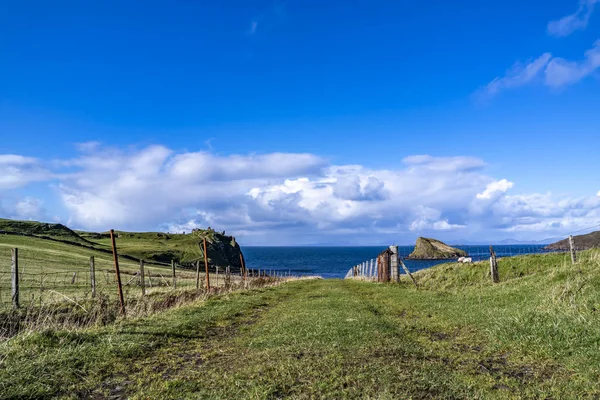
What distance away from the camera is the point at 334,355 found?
8609mm

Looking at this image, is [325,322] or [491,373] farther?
[325,322]

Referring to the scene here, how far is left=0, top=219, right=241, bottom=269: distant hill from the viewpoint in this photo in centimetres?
8300

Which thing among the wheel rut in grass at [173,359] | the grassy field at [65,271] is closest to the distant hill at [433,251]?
the grassy field at [65,271]

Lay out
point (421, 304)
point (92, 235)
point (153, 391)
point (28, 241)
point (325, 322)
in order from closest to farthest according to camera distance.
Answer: point (153, 391) → point (325, 322) → point (421, 304) → point (28, 241) → point (92, 235)

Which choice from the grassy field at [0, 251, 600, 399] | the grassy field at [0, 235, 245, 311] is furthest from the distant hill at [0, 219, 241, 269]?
the grassy field at [0, 251, 600, 399]

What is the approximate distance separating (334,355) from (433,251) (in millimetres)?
160277

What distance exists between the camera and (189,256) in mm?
106812

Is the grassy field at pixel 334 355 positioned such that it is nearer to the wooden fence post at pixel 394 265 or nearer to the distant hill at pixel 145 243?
the wooden fence post at pixel 394 265

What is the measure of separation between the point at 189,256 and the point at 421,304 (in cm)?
9595

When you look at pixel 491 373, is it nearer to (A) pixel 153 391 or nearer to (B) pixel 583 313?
(B) pixel 583 313

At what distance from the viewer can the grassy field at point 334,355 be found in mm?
6770

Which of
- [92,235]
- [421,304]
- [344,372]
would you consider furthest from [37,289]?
[92,235]

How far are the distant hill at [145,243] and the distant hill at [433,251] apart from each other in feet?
227

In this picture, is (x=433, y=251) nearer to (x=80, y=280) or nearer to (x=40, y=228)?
(x=40, y=228)
